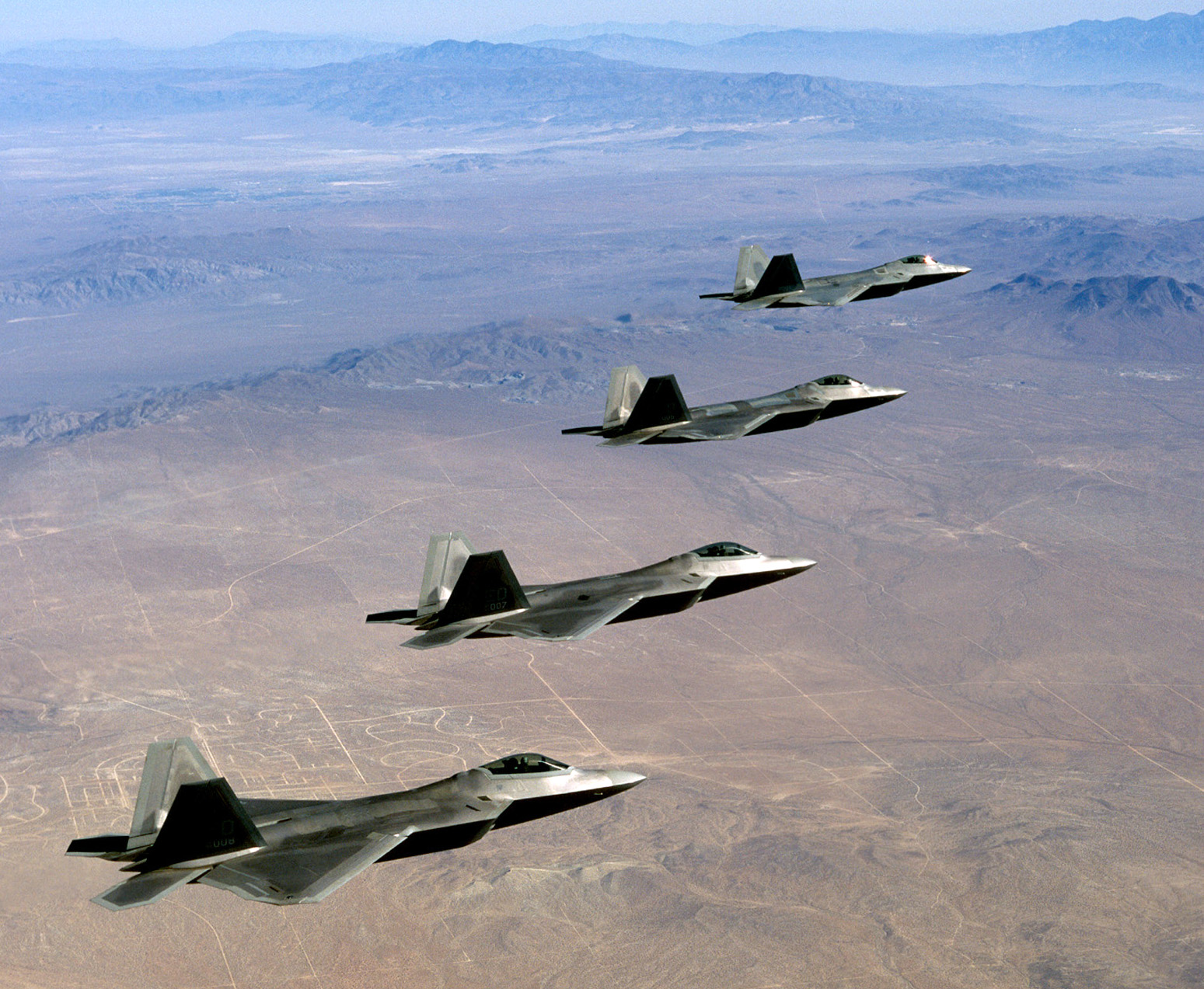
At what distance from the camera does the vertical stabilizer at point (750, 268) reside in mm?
53656

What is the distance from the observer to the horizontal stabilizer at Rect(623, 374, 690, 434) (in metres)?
43.7

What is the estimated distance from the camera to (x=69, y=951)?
106 meters

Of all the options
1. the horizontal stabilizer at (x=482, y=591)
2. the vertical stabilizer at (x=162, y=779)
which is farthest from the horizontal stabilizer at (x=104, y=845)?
the horizontal stabilizer at (x=482, y=591)

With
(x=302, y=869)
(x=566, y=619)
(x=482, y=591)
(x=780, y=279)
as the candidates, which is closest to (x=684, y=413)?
(x=780, y=279)

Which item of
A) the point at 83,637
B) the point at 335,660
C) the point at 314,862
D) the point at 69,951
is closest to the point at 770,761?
the point at 335,660

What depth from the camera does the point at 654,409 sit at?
43938 mm

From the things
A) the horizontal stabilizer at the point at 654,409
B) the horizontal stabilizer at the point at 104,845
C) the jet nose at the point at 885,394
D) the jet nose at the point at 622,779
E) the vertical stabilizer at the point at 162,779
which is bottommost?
the jet nose at the point at 622,779

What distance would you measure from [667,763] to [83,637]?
9096 centimetres

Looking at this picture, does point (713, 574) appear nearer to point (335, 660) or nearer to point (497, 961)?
point (497, 961)

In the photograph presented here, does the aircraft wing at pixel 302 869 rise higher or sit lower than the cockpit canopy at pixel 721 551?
lower

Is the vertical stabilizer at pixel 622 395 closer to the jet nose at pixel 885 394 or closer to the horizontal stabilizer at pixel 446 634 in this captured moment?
the jet nose at pixel 885 394

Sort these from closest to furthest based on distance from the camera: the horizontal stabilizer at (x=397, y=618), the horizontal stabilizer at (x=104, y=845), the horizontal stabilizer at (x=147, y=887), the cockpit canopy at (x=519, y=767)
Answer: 1. the horizontal stabilizer at (x=147, y=887)
2. the horizontal stabilizer at (x=104, y=845)
3. the horizontal stabilizer at (x=397, y=618)
4. the cockpit canopy at (x=519, y=767)

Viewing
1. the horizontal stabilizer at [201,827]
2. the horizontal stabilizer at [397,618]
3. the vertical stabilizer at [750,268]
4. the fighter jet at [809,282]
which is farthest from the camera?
the vertical stabilizer at [750,268]

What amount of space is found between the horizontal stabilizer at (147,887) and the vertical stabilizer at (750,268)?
30829 mm
